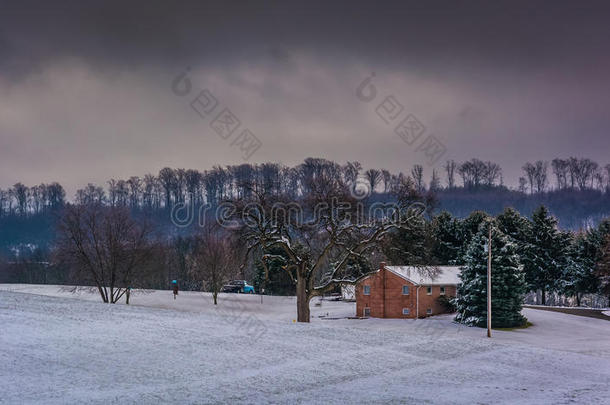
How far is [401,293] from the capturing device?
5416cm

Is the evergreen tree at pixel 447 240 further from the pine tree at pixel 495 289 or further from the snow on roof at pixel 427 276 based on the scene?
the pine tree at pixel 495 289

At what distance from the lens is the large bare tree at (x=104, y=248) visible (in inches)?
2013

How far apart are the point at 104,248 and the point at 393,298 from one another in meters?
32.2

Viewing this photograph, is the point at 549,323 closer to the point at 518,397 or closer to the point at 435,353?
the point at 435,353

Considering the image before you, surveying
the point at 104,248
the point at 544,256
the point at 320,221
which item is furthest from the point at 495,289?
the point at 104,248

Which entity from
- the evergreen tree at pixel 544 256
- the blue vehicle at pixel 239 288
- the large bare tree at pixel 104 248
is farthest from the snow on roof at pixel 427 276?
the blue vehicle at pixel 239 288

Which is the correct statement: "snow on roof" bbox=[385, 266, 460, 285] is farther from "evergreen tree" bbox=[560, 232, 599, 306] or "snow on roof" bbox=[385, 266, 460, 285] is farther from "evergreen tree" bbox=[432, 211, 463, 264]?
"evergreen tree" bbox=[560, 232, 599, 306]

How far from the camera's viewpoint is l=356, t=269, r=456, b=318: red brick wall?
176 feet

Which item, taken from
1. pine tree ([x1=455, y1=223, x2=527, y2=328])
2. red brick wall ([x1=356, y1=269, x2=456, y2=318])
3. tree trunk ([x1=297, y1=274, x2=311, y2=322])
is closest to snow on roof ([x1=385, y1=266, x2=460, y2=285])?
red brick wall ([x1=356, y1=269, x2=456, y2=318])

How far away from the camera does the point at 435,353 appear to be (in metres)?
23.8

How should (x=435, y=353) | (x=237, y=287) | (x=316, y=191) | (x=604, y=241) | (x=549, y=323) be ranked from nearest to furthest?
(x=435, y=353)
(x=316, y=191)
(x=549, y=323)
(x=604, y=241)
(x=237, y=287)

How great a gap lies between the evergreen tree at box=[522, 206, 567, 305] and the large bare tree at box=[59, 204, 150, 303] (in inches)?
2048

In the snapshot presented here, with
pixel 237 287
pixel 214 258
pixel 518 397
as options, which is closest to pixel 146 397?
pixel 518 397

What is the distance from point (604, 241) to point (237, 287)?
5589cm
